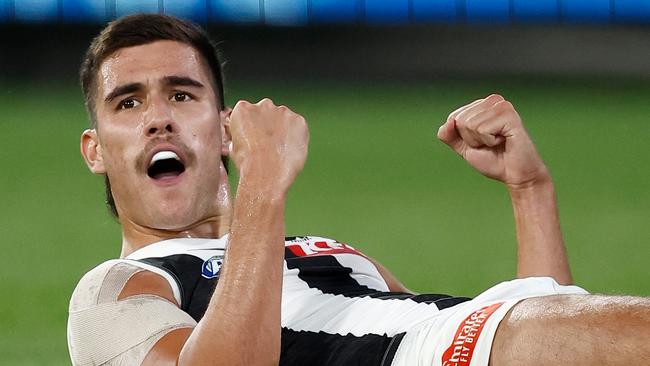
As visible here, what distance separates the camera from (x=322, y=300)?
3207mm

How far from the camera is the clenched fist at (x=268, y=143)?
2861 millimetres

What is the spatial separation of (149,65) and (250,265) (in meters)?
0.97

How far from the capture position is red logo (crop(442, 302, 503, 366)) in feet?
8.98

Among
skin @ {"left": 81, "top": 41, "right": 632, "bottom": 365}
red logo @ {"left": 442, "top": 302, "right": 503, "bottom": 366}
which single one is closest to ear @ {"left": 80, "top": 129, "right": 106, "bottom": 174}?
skin @ {"left": 81, "top": 41, "right": 632, "bottom": 365}

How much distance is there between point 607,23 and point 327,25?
193 cm

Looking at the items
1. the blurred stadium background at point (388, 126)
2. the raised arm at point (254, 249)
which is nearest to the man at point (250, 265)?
the raised arm at point (254, 249)

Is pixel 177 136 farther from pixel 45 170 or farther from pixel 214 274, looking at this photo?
pixel 45 170

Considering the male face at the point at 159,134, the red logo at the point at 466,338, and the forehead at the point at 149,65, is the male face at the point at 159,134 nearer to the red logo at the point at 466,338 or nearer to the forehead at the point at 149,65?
the forehead at the point at 149,65

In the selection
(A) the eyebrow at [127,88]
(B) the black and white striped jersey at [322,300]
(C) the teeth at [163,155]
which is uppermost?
(A) the eyebrow at [127,88]

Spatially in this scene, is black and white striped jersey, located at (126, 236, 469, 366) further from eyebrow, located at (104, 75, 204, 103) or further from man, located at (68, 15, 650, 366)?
eyebrow, located at (104, 75, 204, 103)

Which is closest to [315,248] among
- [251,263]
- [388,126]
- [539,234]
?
[539,234]

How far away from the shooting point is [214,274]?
3.23m

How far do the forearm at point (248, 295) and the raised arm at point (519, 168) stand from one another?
853 mm

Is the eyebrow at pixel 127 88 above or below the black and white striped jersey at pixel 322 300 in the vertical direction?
above
